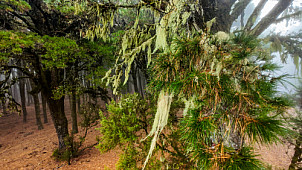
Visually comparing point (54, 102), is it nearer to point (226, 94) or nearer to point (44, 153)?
point (44, 153)

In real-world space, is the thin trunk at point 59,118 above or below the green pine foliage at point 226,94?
below

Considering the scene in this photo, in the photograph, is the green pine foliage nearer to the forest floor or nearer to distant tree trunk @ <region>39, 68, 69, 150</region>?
the forest floor

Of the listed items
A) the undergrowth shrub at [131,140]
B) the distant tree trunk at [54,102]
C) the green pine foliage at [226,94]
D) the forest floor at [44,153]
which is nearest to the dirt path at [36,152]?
the forest floor at [44,153]

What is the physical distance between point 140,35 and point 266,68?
1.99 meters

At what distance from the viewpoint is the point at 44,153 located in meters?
7.57

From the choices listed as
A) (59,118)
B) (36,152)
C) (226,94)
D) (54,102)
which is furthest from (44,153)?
(226,94)

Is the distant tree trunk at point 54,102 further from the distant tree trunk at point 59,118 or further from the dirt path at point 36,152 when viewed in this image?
the dirt path at point 36,152

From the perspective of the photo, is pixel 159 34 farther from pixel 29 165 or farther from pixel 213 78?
pixel 29 165

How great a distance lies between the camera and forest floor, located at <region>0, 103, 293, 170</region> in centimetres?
634

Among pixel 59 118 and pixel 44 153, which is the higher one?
pixel 59 118

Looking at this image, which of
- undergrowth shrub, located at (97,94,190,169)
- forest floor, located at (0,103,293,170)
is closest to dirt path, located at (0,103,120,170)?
forest floor, located at (0,103,293,170)

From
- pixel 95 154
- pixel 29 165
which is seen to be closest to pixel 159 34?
pixel 95 154

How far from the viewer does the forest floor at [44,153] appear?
6344 mm

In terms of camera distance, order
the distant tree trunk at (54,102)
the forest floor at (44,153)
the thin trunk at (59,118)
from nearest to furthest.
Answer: the forest floor at (44,153), the distant tree trunk at (54,102), the thin trunk at (59,118)
